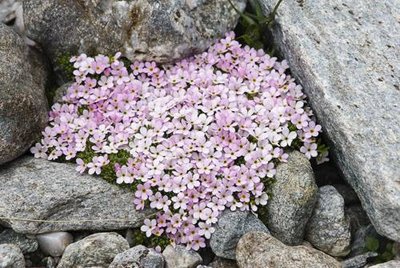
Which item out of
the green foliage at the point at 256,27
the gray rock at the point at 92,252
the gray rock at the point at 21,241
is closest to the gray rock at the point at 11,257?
the gray rock at the point at 21,241

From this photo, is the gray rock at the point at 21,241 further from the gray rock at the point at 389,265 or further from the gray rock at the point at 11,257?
the gray rock at the point at 389,265

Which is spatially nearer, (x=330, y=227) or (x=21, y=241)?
(x=21, y=241)

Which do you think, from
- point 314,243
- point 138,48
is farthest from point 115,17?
point 314,243

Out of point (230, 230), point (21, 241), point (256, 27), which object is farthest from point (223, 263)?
point (256, 27)

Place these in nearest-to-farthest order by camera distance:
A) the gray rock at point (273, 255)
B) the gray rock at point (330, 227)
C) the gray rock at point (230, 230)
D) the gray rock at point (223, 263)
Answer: the gray rock at point (273, 255) < the gray rock at point (230, 230) < the gray rock at point (223, 263) < the gray rock at point (330, 227)

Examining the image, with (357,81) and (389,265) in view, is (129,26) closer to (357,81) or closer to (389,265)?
(357,81)

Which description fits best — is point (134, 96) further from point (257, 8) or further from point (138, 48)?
point (257, 8)
